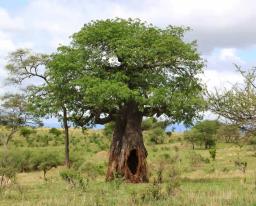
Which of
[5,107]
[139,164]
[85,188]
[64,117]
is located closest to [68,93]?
[64,117]

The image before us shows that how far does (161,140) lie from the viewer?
65.8m

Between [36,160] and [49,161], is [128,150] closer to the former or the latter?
[49,161]

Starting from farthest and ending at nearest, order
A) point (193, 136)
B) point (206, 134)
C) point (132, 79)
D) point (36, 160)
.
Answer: point (193, 136) < point (206, 134) < point (36, 160) < point (132, 79)

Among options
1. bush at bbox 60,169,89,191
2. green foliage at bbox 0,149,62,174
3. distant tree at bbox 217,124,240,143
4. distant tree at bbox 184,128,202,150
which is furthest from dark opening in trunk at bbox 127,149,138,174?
distant tree at bbox 184,128,202,150

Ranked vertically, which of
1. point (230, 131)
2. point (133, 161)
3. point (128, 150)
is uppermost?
point (230, 131)

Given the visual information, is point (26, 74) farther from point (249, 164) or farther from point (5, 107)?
point (249, 164)

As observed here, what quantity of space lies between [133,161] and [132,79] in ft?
12.8

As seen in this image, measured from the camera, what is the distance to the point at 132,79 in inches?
902

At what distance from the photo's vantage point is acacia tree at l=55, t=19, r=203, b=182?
21.8m

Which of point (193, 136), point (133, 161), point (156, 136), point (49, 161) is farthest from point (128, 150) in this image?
point (156, 136)

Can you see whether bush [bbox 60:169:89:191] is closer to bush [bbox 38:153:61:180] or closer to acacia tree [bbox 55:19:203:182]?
acacia tree [bbox 55:19:203:182]

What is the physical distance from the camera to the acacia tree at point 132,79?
858 inches

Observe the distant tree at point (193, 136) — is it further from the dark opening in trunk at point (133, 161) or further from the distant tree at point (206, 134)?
the dark opening in trunk at point (133, 161)

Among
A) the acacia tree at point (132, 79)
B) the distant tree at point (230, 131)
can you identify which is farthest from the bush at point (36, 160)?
the distant tree at point (230, 131)
